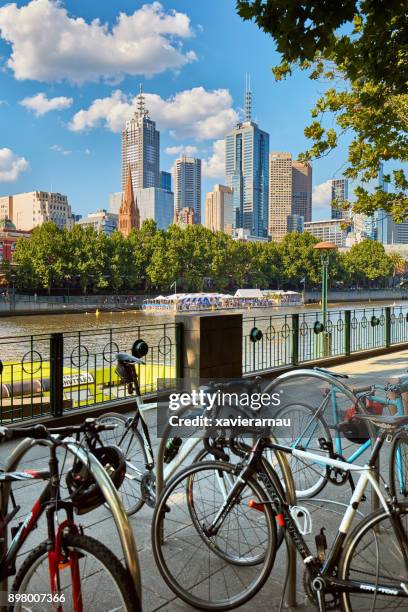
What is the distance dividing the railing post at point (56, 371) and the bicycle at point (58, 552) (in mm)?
4341

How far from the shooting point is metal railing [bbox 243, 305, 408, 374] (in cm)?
1093

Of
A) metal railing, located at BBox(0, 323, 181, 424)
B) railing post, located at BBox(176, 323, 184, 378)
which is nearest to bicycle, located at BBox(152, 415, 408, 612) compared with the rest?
metal railing, located at BBox(0, 323, 181, 424)

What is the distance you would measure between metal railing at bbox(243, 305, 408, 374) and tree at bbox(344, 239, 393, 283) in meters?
88.6

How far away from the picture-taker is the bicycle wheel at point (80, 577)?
1894 mm

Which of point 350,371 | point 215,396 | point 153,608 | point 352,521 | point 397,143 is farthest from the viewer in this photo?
point 350,371

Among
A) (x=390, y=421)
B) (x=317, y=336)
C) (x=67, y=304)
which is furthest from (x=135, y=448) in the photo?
(x=67, y=304)

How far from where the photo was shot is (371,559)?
243cm

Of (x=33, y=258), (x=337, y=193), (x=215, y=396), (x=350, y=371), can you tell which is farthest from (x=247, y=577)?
(x=33, y=258)

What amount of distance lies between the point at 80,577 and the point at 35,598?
0.79 feet

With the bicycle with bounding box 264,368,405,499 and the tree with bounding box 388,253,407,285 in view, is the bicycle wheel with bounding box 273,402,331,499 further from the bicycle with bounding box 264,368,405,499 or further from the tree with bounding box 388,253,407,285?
the tree with bounding box 388,253,407,285

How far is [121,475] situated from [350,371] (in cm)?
931

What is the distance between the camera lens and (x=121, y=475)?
97.3 inches

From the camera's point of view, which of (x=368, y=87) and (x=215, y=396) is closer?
(x=215, y=396)

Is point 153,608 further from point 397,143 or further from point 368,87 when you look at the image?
point 397,143
